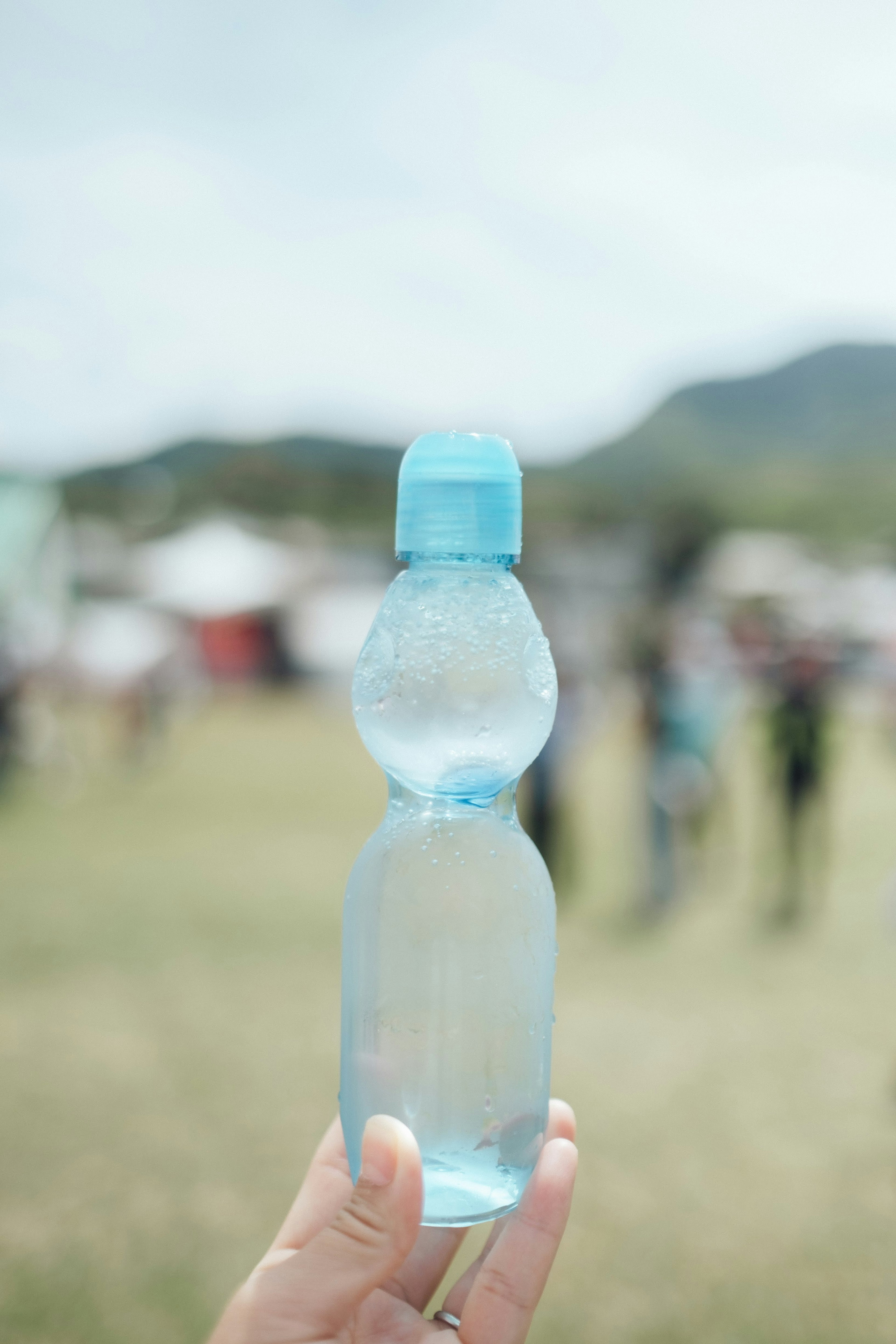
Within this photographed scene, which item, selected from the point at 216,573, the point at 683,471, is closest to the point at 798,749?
the point at 216,573

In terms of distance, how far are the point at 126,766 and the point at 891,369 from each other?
11683 centimetres

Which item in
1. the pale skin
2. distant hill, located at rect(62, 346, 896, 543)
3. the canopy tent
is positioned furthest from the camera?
distant hill, located at rect(62, 346, 896, 543)

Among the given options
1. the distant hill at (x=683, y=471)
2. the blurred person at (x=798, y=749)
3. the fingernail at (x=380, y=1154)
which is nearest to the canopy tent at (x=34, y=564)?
the blurred person at (x=798, y=749)

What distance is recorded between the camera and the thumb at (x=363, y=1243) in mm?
1456

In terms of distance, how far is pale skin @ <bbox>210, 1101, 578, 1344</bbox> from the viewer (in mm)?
1455

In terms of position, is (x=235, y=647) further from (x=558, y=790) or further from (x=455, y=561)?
(x=455, y=561)

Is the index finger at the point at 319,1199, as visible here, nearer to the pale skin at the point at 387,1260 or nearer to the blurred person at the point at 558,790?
the pale skin at the point at 387,1260

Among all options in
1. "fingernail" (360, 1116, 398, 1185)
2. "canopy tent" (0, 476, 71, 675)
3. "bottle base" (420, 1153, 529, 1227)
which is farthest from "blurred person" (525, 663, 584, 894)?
"canopy tent" (0, 476, 71, 675)

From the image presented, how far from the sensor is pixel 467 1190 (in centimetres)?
166

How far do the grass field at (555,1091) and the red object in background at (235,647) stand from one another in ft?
56.9

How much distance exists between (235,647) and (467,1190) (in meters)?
26.0

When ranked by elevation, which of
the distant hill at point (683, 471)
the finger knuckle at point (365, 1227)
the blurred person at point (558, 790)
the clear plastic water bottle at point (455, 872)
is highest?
the distant hill at point (683, 471)

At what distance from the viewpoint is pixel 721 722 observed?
25.9 feet

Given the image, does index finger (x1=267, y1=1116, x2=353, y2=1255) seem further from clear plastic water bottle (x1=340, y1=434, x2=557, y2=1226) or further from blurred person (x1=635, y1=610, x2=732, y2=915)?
blurred person (x1=635, y1=610, x2=732, y2=915)
